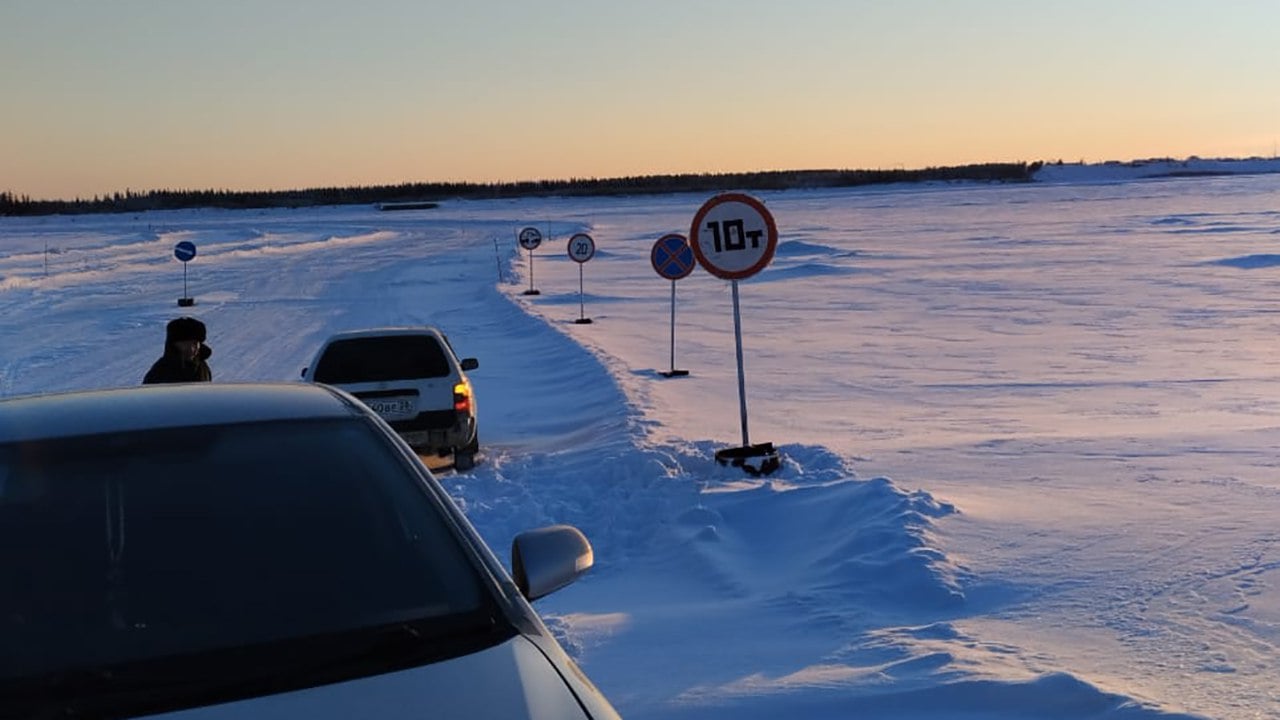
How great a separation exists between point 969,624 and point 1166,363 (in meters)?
12.8

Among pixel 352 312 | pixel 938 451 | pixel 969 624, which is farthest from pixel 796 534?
pixel 352 312

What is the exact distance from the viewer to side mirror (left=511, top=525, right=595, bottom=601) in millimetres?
3588

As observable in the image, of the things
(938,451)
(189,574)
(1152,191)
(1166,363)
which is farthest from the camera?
(1152,191)

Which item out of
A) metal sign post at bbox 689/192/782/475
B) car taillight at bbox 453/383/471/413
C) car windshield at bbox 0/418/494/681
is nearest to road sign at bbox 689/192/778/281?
metal sign post at bbox 689/192/782/475

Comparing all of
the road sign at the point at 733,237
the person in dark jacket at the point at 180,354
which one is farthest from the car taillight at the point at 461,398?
the person in dark jacket at the point at 180,354

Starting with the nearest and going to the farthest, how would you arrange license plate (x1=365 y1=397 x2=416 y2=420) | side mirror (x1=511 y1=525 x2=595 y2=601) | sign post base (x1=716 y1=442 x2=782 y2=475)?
side mirror (x1=511 y1=525 x2=595 y2=601) < sign post base (x1=716 y1=442 x2=782 y2=475) < license plate (x1=365 y1=397 x2=416 y2=420)

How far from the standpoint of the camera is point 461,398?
38.1ft

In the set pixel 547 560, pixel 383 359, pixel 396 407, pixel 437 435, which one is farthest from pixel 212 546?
pixel 383 359

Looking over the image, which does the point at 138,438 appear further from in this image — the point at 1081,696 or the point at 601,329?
the point at 601,329

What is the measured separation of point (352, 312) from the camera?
27109mm

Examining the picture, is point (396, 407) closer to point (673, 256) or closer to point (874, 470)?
point (874, 470)

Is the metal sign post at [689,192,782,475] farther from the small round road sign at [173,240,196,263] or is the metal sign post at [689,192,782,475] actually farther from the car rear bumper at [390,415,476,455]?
the small round road sign at [173,240,196,263]

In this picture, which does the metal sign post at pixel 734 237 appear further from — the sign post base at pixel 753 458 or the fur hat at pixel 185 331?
the fur hat at pixel 185 331

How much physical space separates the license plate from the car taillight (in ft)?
1.22
